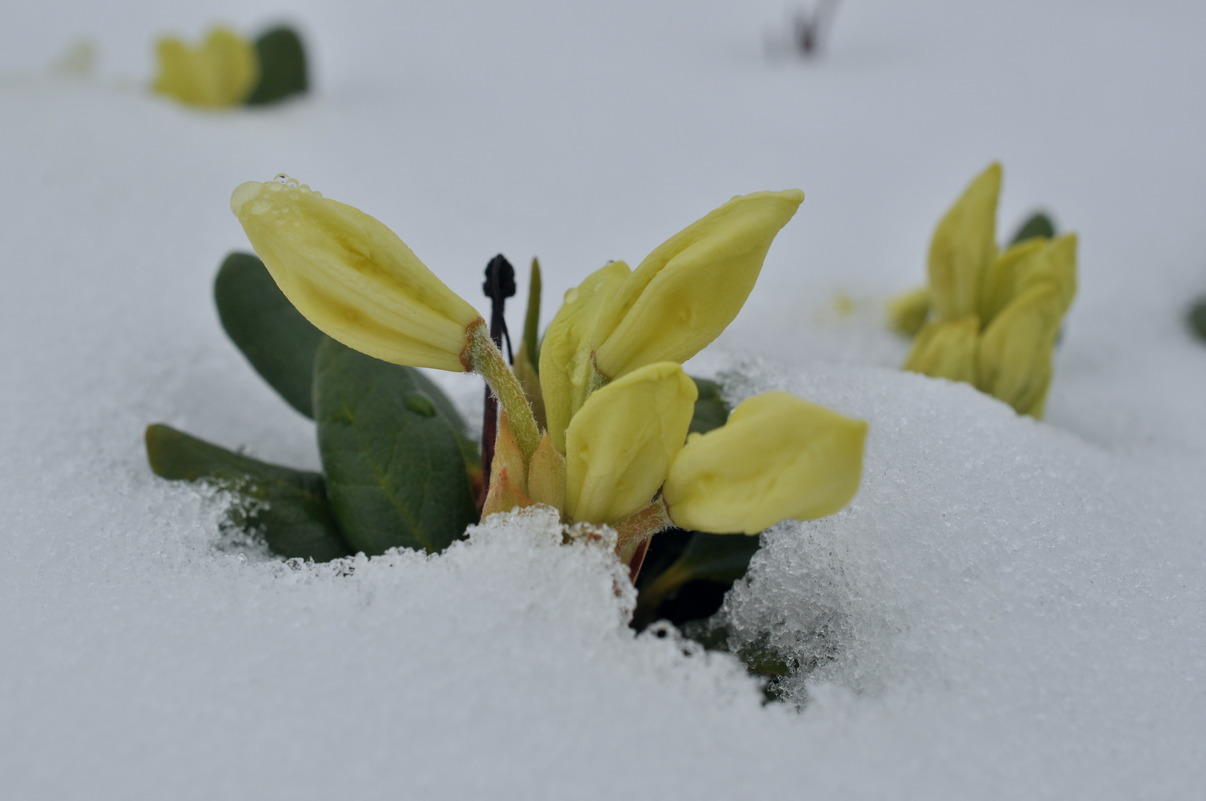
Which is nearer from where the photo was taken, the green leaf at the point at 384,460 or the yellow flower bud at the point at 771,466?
the yellow flower bud at the point at 771,466

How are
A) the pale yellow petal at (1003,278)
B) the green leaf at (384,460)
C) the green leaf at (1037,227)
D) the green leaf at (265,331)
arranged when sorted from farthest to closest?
the green leaf at (1037,227)
the pale yellow petal at (1003,278)
the green leaf at (265,331)
the green leaf at (384,460)

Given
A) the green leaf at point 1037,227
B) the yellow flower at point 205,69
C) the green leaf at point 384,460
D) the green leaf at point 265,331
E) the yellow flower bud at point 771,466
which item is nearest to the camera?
the yellow flower bud at point 771,466

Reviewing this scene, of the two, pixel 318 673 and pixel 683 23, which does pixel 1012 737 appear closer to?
pixel 318 673

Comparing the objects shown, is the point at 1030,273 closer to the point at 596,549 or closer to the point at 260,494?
the point at 596,549

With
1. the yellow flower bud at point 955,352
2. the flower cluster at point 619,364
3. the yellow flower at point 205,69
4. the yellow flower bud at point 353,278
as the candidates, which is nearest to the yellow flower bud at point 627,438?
the flower cluster at point 619,364

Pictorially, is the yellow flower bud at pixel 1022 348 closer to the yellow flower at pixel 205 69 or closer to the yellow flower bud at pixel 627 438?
the yellow flower bud at pixel 627 438

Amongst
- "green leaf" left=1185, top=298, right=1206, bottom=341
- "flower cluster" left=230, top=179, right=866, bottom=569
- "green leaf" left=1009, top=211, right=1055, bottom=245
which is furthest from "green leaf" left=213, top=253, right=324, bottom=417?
"green leaf" left=1185, top=298, right=1206, bottom=341

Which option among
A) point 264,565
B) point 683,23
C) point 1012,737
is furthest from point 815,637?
point 683,23
